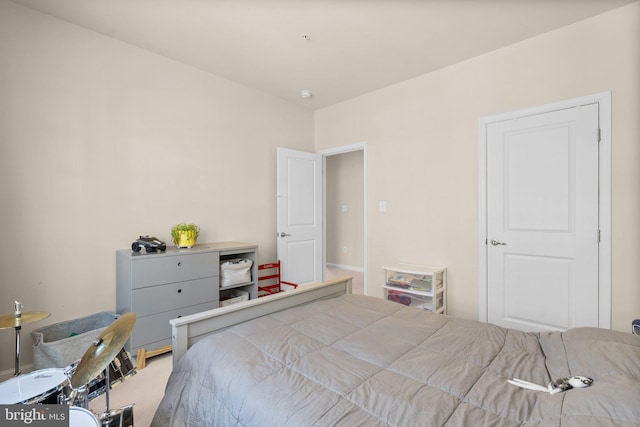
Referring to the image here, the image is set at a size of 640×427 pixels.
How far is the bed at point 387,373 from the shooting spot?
0.86m

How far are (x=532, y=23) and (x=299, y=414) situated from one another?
3065 mm

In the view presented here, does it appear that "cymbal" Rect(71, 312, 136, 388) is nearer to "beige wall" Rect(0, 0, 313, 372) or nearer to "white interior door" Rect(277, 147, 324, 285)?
"beige wall" Rect(0, 0, 313, 372)

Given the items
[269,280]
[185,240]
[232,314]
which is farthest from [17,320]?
[269,280]

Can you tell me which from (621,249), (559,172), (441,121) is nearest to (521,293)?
(621,249)

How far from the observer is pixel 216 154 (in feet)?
10.5

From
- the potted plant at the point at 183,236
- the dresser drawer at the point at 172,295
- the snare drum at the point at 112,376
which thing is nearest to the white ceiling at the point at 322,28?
the potted plant at the point at 183,236

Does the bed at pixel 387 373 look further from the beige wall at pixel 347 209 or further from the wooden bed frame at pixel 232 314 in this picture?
the beige wall at pixel 347 209

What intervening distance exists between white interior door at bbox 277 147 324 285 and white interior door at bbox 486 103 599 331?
210 cm

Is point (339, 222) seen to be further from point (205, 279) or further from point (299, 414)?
point (299, 414)

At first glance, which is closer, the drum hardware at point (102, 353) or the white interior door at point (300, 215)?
the drum hardware at point (102, 353)

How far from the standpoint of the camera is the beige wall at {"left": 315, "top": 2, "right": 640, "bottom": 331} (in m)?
2.10

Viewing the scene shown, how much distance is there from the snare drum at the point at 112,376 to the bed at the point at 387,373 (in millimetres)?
212

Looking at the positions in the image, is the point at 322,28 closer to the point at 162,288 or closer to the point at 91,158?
the point at 91,158

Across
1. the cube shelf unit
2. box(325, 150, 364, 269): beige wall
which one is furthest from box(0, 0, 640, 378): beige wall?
box(325, 150, 364, 269): beige wall
